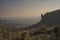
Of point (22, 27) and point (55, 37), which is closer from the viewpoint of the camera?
point (55, 37)

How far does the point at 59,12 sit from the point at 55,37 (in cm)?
3840

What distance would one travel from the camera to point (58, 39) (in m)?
29.3

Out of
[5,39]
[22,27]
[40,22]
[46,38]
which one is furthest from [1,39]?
[40,22]

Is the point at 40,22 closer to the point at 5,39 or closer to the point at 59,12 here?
the point at 59,12

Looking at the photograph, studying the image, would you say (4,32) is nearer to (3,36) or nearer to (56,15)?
(3,36)

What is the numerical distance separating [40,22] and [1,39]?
41.6 m

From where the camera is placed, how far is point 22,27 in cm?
5006

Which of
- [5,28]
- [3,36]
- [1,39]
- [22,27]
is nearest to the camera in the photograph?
[1,39]

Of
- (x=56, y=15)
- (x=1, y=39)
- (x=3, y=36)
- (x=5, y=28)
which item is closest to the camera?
(x=1, y=39)

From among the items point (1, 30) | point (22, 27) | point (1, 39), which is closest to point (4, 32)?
point (1, 30)

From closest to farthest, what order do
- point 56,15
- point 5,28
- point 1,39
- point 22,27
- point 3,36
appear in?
point 1,39 < point 3,36 < point 5,28 < point 22,27 < point 56,15

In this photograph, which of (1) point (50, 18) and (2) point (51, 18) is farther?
(1) point (50, 18)

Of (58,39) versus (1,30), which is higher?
(1,30)

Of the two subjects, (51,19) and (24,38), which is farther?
(51,19)
